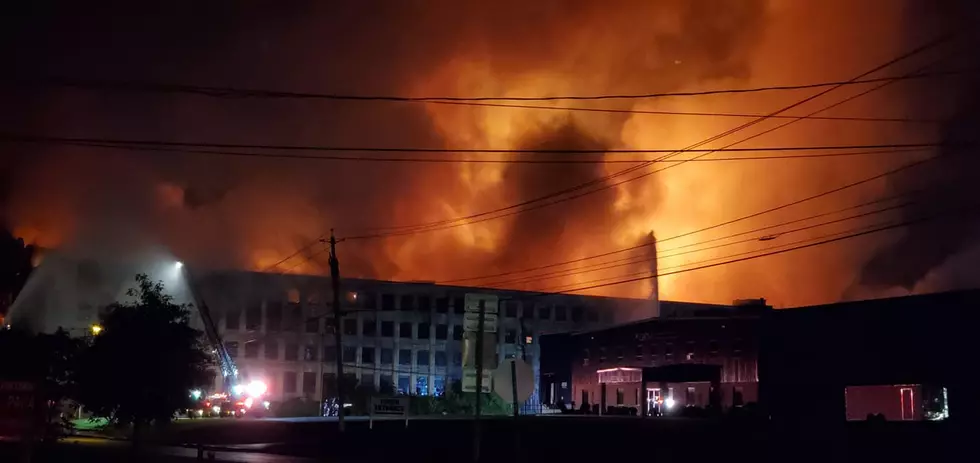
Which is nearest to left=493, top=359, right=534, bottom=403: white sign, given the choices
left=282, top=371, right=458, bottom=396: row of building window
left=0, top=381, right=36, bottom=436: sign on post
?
left=0, top=381, right=36, bottom=436: sign on post

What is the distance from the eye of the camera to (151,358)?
26453 millimetres

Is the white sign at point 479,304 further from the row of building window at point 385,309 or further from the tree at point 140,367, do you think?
the row of building window at point 385,309

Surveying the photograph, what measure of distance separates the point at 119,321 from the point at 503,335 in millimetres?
90303

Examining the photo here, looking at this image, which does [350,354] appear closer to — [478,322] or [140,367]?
[140,367]

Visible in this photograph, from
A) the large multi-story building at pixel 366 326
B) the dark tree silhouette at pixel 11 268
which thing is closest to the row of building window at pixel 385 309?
the large multi-story building at pixel 366 326

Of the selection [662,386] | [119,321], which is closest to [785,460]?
[119,321]

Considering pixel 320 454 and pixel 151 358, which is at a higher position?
pixel 151 358

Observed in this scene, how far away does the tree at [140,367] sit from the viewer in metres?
26.0

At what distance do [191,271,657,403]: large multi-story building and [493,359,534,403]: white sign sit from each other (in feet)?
227

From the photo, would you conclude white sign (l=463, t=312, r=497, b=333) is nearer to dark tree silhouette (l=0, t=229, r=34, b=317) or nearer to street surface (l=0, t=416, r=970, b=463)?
street surface (l=0, t=416, r=970, b=463)

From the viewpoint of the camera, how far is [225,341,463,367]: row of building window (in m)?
100

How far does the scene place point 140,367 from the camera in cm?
2631

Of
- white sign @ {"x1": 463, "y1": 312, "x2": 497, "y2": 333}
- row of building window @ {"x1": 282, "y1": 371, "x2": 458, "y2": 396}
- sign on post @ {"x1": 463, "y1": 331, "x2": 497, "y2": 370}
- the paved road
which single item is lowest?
the paved road

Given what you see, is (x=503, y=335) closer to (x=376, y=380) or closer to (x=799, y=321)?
(x=376, y=380)
